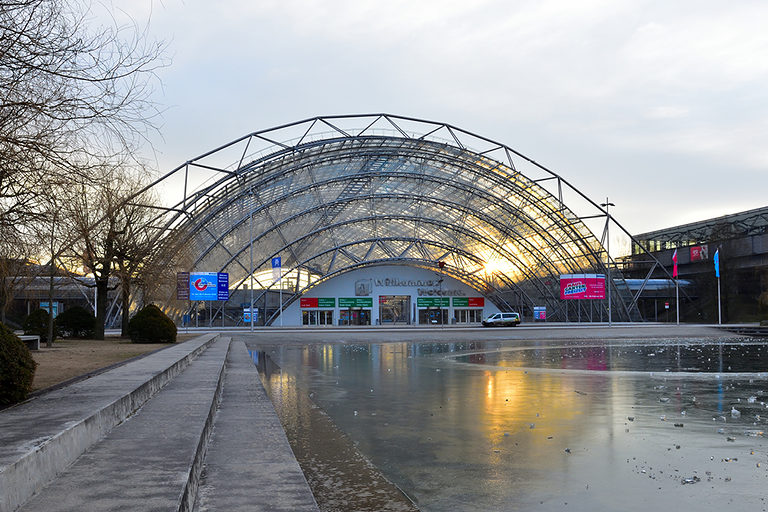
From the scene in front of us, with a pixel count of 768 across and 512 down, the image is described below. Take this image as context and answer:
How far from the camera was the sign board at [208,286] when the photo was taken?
188 ft

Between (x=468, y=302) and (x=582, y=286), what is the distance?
1705 cm

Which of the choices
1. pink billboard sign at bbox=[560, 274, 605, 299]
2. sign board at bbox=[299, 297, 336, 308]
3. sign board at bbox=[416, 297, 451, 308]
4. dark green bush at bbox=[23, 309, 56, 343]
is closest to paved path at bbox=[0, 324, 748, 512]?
dark green bush at bbox=[23, 309, 56, 343]

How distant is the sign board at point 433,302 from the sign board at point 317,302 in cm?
1166

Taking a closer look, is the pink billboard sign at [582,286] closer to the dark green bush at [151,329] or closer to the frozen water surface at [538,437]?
the dark green bush at [151,329]

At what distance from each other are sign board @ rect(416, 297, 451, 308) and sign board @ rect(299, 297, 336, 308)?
38.3ft

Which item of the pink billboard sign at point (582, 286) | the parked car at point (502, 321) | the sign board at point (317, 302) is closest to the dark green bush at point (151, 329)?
the parked car at point (502, 321)

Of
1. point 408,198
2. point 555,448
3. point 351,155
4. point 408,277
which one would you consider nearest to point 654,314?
point 408,277

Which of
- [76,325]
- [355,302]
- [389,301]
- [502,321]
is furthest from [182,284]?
[389,301]

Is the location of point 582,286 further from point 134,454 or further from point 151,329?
point 134,454

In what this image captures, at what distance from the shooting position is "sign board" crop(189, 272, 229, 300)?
188 feet

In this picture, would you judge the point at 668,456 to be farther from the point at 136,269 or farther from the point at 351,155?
the point at 351,155

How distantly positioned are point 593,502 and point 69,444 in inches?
201

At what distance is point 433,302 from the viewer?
8962 centimetres

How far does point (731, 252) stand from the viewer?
8156cm
